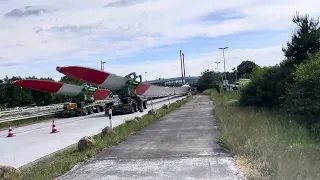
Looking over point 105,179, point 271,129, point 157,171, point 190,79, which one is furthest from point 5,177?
point 190,79

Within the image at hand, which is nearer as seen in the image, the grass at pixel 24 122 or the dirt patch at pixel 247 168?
the dirt patch at pixel 247 168

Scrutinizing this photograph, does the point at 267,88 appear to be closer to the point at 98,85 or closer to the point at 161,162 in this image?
the point at 98,85

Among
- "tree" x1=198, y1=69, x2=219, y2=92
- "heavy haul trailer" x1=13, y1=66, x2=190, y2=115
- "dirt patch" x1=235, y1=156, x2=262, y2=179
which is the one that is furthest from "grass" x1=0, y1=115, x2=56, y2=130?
"tree" x1=198, y1=69, x2=219, y2=92

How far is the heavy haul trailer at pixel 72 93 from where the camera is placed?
40350 mm

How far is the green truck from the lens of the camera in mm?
41188

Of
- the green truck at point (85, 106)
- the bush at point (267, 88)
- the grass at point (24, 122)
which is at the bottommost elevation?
the grass at point (24, 122)

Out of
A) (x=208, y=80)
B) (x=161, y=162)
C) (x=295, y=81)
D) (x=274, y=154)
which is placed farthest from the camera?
(x=208, y=80)

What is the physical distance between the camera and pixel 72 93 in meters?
44.2

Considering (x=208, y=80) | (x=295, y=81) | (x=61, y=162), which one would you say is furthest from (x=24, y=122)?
(x=208, y=80)

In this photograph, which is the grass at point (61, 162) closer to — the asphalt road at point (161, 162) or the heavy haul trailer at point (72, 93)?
the asphalt road at point (161, 162)

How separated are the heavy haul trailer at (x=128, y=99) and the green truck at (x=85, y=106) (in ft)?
8.89

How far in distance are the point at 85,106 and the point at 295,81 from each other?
1007 inches

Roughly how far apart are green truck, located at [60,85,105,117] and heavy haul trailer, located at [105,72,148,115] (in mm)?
2709

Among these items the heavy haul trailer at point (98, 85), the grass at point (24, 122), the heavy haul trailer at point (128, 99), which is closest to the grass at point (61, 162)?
the grass at point (24, 122)
